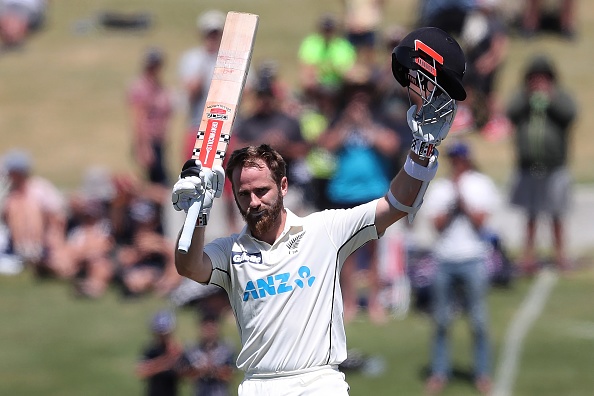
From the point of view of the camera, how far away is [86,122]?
58.2ft

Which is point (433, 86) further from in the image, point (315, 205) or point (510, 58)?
point (510, 58)

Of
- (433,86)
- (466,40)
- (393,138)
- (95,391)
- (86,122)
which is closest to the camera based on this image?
(433,86)

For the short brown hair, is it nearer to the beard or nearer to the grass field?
the beard

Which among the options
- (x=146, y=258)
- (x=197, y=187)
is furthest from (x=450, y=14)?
(x=197, y=187)

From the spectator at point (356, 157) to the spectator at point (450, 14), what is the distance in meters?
4.39

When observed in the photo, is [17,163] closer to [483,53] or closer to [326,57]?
[326,57]

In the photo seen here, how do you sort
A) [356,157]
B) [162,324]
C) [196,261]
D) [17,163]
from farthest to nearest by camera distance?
1. [17,163]
2. [356,157]
3. [162,324]
4. [196,261]

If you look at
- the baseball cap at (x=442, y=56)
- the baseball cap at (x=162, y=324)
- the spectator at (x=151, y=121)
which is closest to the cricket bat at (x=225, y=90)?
the baseball cap at (x=442, y=56)

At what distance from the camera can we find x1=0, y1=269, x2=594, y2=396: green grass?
33.9 feet

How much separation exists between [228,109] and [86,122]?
1261 centimetres

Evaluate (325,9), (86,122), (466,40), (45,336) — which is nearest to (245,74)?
(45,336)

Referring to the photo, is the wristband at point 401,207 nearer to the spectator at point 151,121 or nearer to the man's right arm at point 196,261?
the man's right arm at point 196,261

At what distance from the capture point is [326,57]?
13891 mm

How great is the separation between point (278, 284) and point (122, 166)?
36.6 feet
